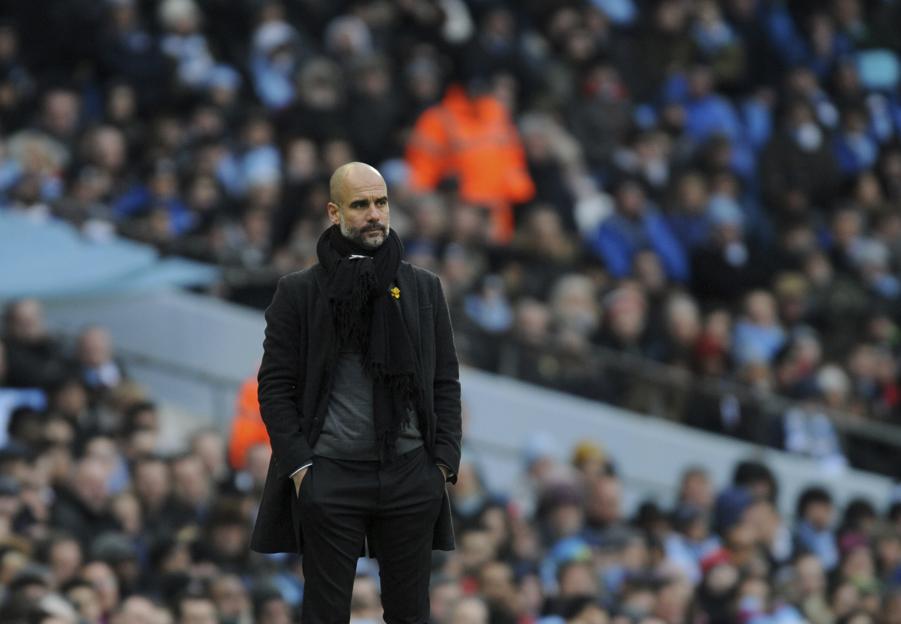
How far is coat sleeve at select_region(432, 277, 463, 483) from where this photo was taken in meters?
7.47

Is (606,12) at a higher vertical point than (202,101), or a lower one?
higher

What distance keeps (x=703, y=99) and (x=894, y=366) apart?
11.7 ft

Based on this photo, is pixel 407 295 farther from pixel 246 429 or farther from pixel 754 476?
pixel 754 476

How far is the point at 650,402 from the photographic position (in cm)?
1684

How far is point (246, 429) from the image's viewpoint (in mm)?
14188

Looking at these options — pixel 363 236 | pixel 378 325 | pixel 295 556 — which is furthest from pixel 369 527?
pixel 295 556

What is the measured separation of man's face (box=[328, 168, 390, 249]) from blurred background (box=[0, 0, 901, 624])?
336 cm

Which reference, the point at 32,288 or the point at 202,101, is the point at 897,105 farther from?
the point at 32,288

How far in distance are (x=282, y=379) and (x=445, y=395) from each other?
21.0 inches

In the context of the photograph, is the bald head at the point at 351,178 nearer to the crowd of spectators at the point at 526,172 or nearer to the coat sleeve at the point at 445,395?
the coat sleeve at the point at 445,395

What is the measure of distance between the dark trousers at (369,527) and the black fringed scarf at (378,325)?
0.11 m

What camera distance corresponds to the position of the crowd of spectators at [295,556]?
10.8 m

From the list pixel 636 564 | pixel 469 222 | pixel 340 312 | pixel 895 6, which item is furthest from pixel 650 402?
pixel 340 312

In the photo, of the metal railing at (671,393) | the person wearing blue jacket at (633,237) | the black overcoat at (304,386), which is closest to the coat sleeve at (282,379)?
the black overcoat at (304,386)
